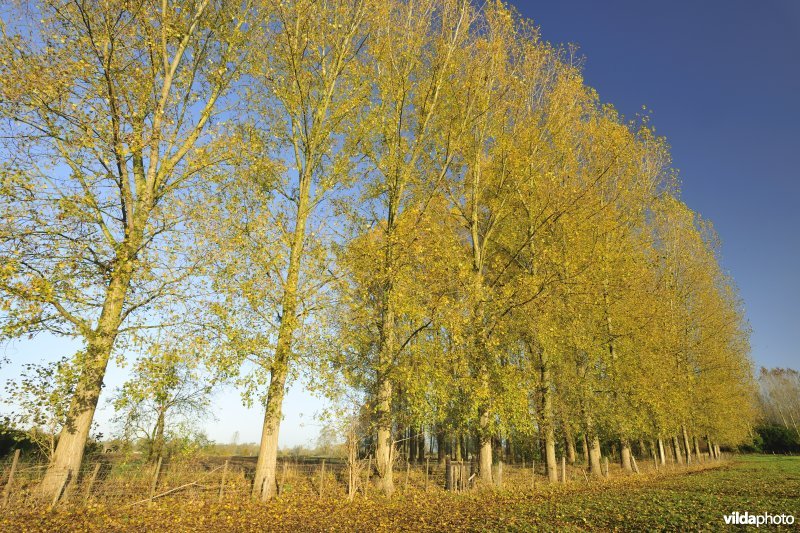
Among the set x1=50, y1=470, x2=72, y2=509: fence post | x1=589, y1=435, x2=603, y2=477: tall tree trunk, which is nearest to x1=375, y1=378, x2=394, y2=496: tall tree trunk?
x1=50, y1=470, x2=72, y2=509: fence post

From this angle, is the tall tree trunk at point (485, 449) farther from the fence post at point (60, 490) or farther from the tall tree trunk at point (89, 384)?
the fence post at point (60, 490)

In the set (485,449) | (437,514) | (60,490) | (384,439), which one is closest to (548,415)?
(485,449)

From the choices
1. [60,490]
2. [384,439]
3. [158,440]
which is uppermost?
[384,439]

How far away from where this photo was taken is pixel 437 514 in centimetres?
1218

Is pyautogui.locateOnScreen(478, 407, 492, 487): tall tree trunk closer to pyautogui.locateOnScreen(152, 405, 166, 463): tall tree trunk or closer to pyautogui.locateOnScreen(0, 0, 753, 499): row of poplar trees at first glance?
pyautogui.locateOnScreen(0, 0, 753, 499): row of poplar trees

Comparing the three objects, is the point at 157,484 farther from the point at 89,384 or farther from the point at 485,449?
the point at 485,449

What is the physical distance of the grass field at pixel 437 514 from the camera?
988 centimetres

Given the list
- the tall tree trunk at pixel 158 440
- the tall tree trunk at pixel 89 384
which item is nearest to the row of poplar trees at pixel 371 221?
the tall tree trunk at pixel 89 384

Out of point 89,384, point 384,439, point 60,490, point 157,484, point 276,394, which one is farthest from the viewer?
point 384,439

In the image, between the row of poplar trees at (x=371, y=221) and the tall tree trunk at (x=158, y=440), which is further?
the tall tree trunk at (x=158, y=440)

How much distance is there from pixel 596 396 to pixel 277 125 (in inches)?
792

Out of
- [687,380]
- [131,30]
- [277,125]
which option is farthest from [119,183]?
[687,380]

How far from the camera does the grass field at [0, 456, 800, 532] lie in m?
9.88

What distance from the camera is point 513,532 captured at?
9148 mm
